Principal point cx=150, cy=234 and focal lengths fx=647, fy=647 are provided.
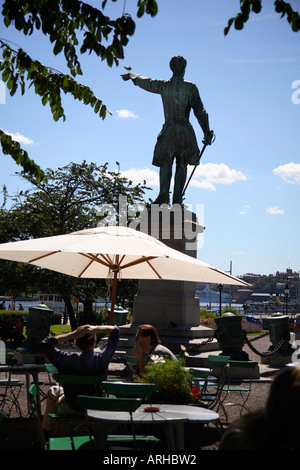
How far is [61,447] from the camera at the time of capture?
5051 millimetres

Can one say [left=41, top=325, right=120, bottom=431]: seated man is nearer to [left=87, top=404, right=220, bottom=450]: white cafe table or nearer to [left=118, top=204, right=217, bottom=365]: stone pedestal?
[left=87, top=404, right=220, bottom=450]: white cafe table

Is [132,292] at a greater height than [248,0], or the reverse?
[248,0]

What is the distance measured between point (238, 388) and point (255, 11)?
18.3ft

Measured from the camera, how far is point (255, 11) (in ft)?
18.3

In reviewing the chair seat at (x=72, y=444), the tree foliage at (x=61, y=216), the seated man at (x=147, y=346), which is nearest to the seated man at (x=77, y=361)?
the seated man at (x=147, y=346)

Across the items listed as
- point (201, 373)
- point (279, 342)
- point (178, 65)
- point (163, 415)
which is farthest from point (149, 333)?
point (178, 65)

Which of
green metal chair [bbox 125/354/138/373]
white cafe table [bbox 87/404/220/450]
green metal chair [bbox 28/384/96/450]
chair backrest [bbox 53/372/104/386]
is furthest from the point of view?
green metal chair [bbox 125/354/138/373]

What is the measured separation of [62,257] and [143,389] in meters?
4.85

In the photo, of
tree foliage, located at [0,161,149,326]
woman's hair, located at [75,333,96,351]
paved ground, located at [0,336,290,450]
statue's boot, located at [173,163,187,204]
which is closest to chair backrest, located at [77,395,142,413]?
woman's hair, located at [75,333,96,351]

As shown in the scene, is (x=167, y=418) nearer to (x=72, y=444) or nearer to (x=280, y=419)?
(x=72, y=444)

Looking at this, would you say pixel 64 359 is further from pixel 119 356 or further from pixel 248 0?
pixel 119 356

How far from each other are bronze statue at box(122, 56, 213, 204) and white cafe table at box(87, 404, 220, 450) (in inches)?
455

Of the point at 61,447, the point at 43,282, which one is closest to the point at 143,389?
A: the point at 61,447

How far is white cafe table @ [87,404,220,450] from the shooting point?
496 centimetres
